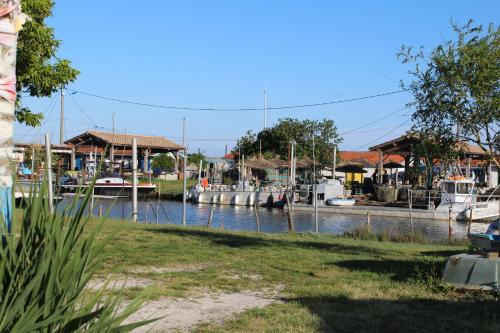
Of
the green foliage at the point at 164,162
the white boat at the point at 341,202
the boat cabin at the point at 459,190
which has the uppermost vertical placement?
the green foliage at the point at 164,162

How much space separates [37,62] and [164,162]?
65265 mm

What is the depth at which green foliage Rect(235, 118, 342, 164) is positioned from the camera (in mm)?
67375

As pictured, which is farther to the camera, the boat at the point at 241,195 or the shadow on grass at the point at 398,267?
the boat at the point at 241,195

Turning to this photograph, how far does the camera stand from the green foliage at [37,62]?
1606 cm

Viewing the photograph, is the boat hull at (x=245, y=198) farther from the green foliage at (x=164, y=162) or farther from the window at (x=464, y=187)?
the green foliage at (x=164, y=162)

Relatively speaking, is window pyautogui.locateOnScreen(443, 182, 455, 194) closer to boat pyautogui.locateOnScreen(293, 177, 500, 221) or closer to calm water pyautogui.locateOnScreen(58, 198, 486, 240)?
boat pyautogui.locateOnScreen(293, 177, 500, 221)

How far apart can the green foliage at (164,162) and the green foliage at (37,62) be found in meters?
63.5

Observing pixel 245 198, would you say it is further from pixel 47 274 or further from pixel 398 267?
pixel 47 274

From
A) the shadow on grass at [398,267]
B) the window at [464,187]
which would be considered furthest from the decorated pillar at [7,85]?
the window at [464,187]

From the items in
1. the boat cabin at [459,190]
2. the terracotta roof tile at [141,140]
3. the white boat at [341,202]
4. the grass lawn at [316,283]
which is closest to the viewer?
the grass lawn at [316,283]

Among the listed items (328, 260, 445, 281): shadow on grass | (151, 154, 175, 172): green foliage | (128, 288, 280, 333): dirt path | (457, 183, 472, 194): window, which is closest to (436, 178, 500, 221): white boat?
(457, 183, 472, 194): window

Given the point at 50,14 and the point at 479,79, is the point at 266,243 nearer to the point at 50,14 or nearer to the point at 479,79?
the point at 479,79

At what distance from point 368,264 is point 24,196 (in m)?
8.10

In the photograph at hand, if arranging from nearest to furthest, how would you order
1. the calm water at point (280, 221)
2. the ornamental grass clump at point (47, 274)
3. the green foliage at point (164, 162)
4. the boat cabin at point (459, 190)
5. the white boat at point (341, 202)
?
1. the ornamental grass clump at point (47, 274)
2. the calm water at point (280, 221)
3. the boat cabin at point (459, 190)
4. the white boat at point (341, 202)
5. the green foliage at point (164, 162)
